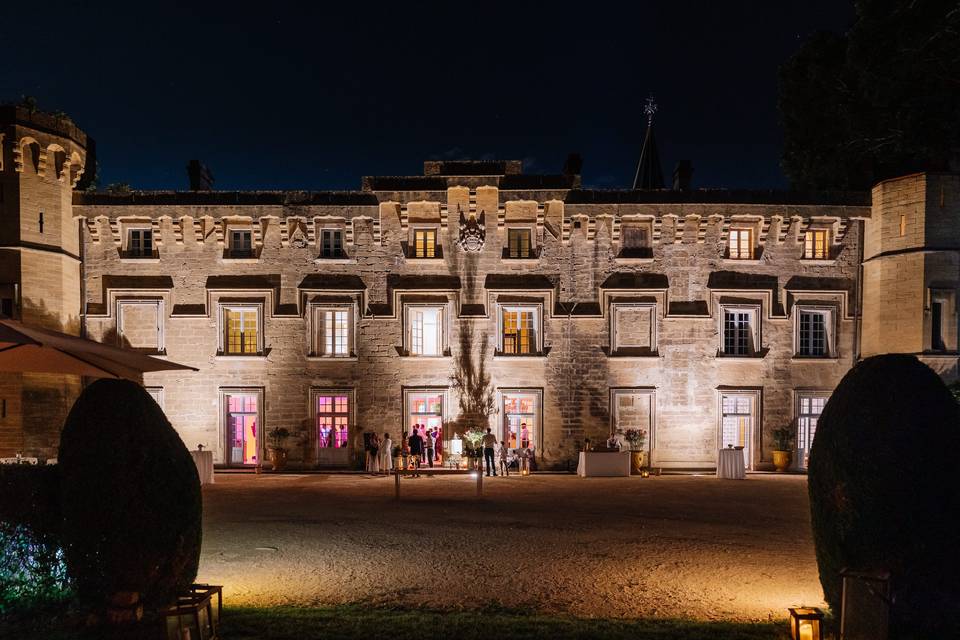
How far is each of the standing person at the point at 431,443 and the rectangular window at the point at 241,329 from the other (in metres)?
7.01

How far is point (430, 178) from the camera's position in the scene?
19.3 m

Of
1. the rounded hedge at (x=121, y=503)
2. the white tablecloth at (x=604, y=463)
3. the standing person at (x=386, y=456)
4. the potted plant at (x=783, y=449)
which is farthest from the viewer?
the potted plant at (x=783, y=449)

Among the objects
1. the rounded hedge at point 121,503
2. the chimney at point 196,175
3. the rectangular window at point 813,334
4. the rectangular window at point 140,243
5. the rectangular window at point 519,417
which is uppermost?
the chimney at point 196,175

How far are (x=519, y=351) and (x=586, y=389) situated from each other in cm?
275

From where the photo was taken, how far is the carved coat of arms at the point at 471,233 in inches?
765

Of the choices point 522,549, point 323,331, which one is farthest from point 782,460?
point 323,331

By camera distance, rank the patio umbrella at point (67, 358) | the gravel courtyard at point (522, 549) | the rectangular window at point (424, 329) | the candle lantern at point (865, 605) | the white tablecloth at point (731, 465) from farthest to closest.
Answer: the rectangular window at point (424, 329)
the white tablecloth at point (731, 465)
the patio umbrella at point (67, 358)
the gravel courtyard at point (522, 549)
the candle lantern at point (865, 605)

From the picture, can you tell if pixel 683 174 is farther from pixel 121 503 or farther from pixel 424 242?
pixel 121 503

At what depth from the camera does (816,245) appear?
64.9 ft

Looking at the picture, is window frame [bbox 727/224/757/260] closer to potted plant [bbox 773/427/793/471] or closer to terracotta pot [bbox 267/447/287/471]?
potted plant [bbox 773/427/793/471]

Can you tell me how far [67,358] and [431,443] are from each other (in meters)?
12.3

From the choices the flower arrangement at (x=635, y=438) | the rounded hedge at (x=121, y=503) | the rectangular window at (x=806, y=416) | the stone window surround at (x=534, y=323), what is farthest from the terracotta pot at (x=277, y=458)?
the rectangular window at (x=806, y=416)

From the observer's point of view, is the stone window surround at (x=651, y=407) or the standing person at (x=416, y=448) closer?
the standing person at (x=416, y=448)

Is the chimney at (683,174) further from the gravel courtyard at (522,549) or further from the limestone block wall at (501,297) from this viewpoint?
the gravel courtyard at (522,549)
